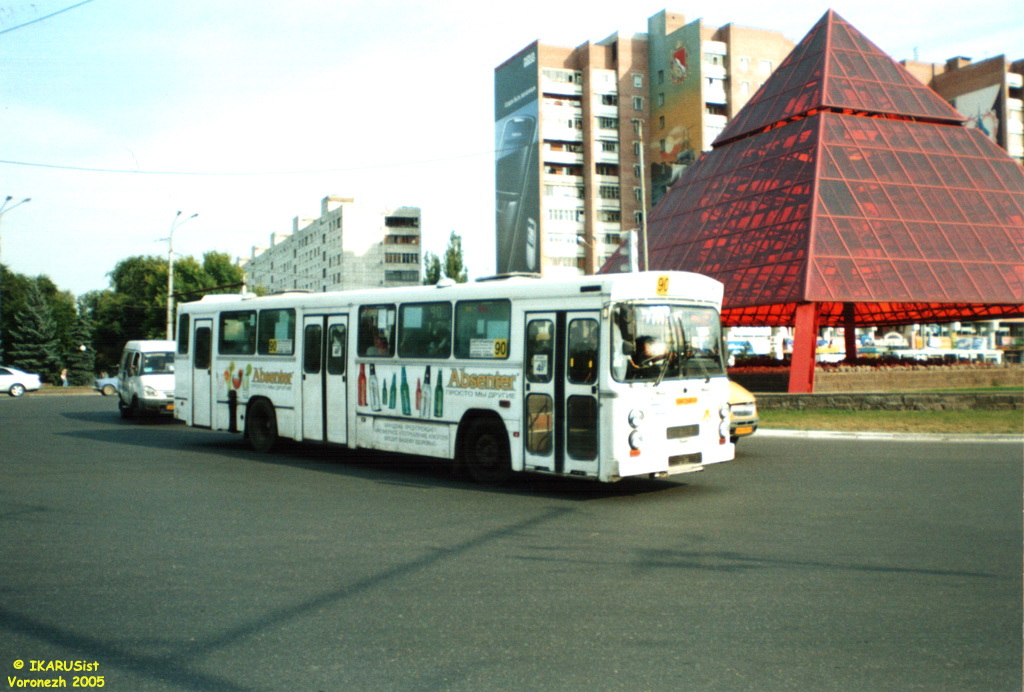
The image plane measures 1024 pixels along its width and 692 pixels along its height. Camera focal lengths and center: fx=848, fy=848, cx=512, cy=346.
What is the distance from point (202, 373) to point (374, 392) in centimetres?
539

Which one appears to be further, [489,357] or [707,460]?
[489,357]

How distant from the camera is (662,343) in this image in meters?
10.2

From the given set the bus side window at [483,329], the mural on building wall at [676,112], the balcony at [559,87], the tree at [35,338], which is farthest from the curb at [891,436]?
the balcony at [559,87]

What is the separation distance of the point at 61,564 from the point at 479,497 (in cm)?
475

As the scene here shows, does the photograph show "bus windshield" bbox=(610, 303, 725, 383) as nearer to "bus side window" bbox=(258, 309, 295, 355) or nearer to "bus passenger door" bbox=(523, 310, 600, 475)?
"bus passenger door" bbox=(523, 310, 600, 475)

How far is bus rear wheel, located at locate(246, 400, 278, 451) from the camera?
48.9 ft

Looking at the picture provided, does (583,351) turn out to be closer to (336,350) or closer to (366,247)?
(336,350)

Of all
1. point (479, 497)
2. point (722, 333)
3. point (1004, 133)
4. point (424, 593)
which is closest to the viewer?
point (424, 593)

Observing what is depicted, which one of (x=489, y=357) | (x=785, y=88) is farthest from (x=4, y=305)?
(x=489, y=357)

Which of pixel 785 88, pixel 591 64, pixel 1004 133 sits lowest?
pixel 785 88

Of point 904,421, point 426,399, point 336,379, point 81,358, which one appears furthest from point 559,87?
point 426,399

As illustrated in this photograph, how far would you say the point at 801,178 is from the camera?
3114 cm

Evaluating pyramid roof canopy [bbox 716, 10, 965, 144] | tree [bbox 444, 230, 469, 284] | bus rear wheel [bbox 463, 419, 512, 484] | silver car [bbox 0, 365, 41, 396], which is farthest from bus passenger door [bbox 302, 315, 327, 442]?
tree [bbox 444, 230, 469, 284]

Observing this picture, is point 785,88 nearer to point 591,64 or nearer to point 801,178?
point 801,178
